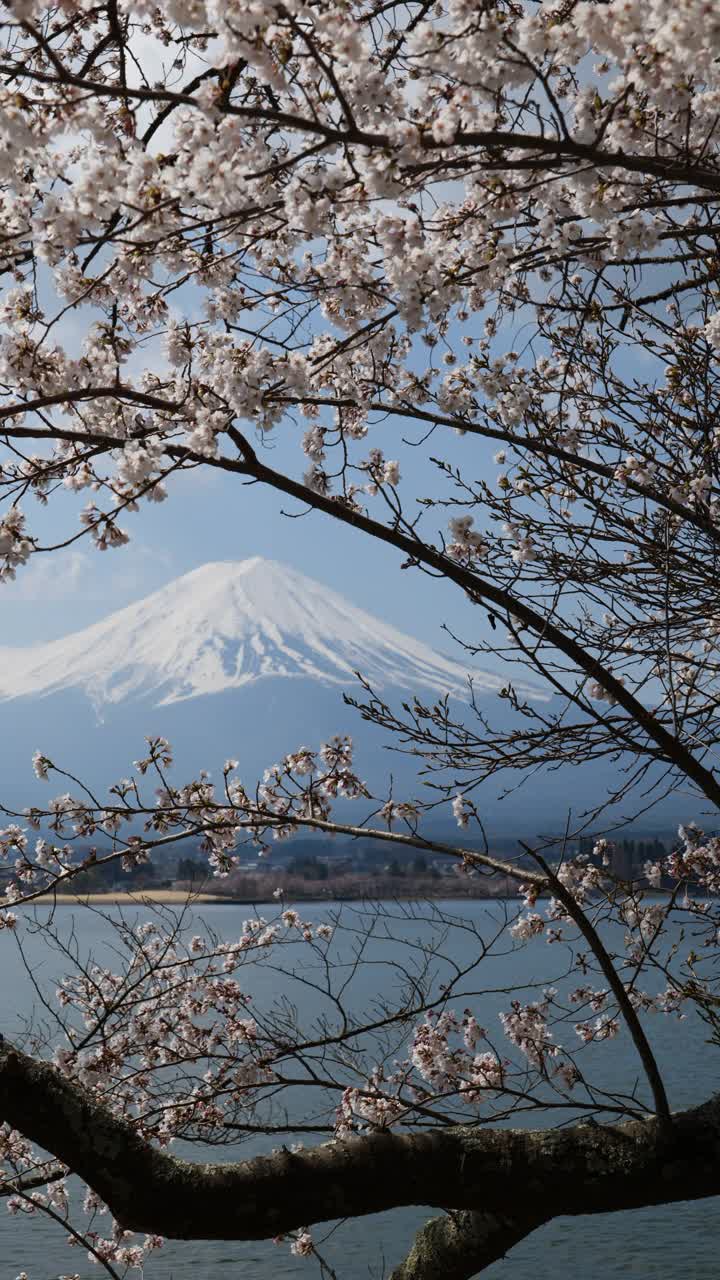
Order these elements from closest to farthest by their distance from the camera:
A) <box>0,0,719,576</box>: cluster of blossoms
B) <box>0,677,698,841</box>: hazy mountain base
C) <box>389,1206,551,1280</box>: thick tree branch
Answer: <box>0,0,719,576</box>: cluster of blossoms < <box>389,1206,551,1280</box>: thick tree branch < <box>0,677,698,841</box>: hazy mountain base

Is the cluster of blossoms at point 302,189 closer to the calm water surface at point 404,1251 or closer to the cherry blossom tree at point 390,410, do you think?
the cherry blossom tree at point 390,410

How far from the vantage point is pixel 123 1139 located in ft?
9.93

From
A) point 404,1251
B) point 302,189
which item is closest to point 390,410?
point 302,189

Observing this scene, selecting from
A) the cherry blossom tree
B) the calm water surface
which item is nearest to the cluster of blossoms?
the cherry blossom tree

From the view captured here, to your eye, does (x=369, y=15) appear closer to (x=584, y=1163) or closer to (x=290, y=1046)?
(x=290, y=1046)

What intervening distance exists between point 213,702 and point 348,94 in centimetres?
16831

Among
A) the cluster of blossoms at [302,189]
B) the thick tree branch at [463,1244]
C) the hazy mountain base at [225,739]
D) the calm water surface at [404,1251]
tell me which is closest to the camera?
the cluster of blossoms at [302,189]

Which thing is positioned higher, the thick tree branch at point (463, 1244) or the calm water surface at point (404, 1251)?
the thick tree branch at point (463, 1244)

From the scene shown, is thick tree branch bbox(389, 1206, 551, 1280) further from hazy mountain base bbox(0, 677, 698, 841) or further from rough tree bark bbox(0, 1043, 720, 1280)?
hazy mountain base bbox(0, 677, 698, 841)

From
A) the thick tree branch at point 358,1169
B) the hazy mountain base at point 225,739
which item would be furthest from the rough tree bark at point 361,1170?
the hazy mountain base at point 225,739

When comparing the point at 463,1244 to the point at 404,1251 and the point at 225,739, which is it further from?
the point at 225,739

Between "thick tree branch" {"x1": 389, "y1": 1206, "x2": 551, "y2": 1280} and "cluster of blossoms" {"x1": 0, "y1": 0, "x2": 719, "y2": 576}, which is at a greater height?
"cluster of blossoms" {"x1": 0, "y1": 0, "x2": 719, "y2": 576}

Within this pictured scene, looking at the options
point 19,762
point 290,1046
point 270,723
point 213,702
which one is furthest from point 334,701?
point 290,1046

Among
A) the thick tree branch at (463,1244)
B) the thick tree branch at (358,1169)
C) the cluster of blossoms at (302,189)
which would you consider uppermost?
the cluster of blossoms at (302,189)
